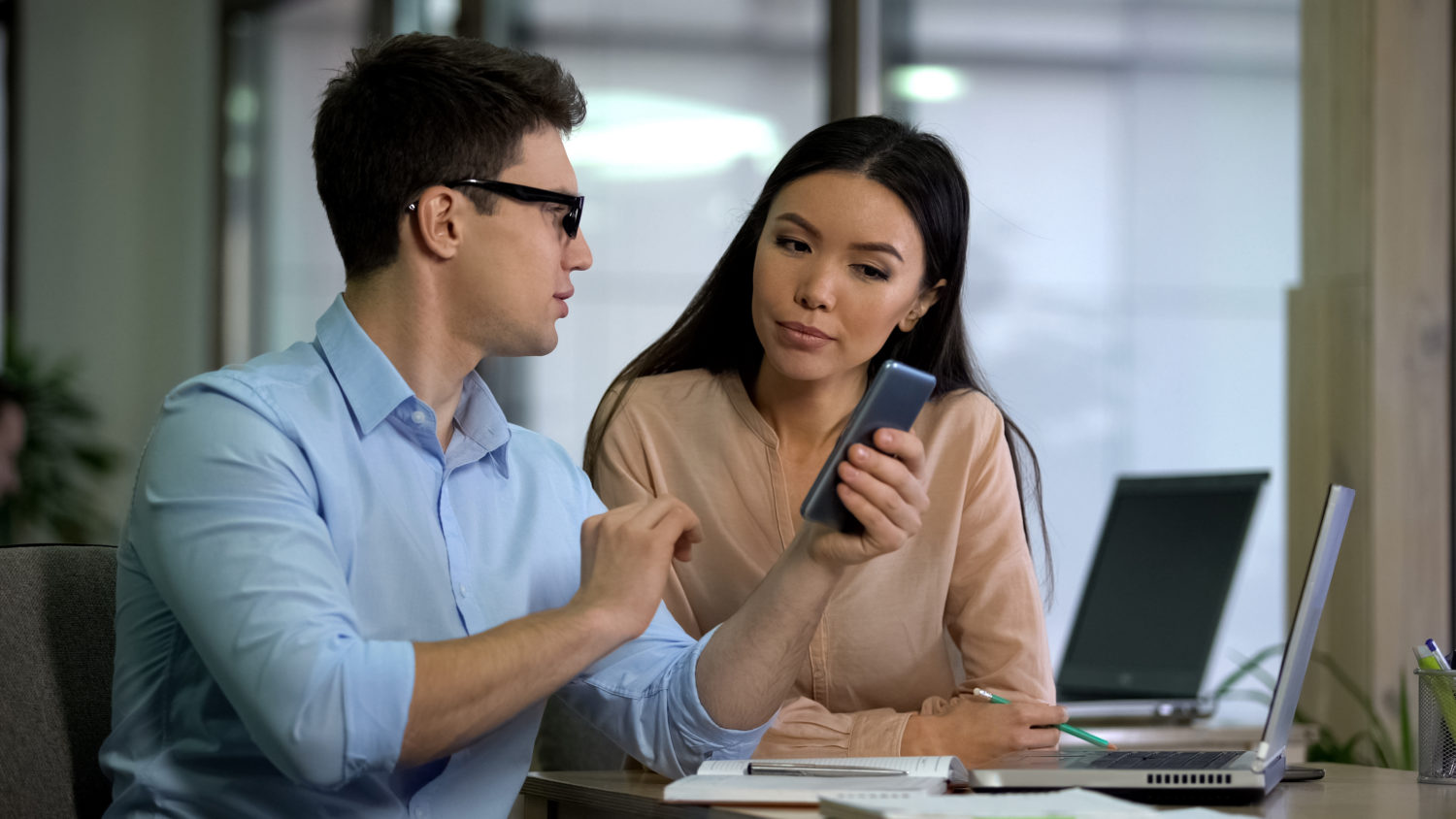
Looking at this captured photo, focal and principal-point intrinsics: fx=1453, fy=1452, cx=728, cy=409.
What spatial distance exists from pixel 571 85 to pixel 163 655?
73cm

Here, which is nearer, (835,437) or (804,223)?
(804,223)

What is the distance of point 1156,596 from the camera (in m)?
2.72

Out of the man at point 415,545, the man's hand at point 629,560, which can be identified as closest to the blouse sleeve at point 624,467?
the man at point 415,545

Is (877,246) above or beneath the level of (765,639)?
above

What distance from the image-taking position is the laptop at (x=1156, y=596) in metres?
2.61

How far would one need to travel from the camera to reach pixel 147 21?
6492mm

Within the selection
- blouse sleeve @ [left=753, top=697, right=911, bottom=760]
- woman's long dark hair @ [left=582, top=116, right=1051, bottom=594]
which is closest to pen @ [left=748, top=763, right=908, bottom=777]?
blouse sleeve @ [left=753, top=697, right=911, bottom=760]

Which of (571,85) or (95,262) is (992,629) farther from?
(95,262)

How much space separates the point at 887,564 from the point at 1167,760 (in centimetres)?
58

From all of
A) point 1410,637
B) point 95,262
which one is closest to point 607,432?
point 1410,637

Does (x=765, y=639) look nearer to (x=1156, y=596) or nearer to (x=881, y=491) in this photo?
(x=881, y=491)

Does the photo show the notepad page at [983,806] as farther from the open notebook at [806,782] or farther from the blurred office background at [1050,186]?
the blurred office background at [1050,186]

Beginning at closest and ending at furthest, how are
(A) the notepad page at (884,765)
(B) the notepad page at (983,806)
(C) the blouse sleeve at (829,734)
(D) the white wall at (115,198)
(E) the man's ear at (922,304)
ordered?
(B) the notepad page at (983,806) < (A) the notepad page at (884,765) < (C) the blouse sleeve at (829,734) < (E) the man's ear at (922,304) < (D) the white wall at (115,198)

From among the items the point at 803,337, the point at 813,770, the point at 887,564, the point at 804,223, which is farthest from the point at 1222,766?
the point at 804,223
